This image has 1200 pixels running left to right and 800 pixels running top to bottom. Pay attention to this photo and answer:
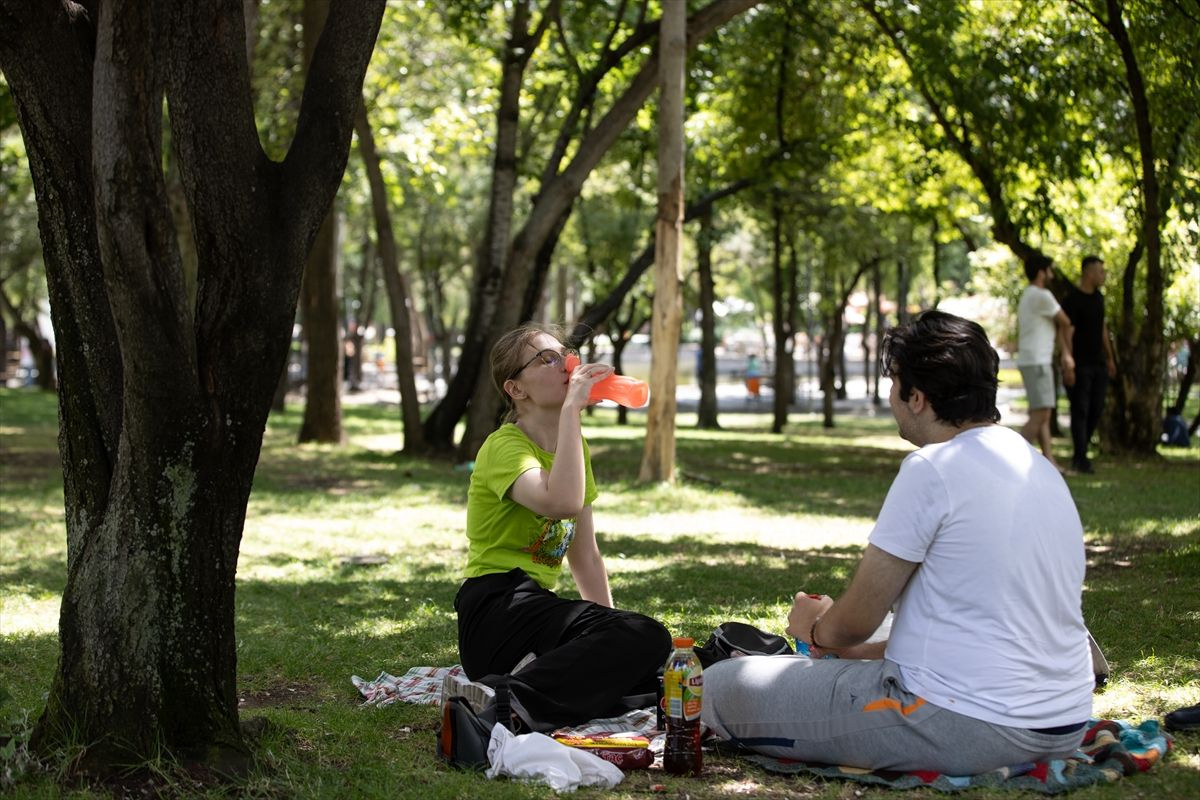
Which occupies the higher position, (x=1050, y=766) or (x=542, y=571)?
(x=542, y=571)

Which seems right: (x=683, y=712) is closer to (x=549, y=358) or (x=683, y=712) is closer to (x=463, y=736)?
(x=463, y=736)

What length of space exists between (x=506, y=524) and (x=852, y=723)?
1490 mm

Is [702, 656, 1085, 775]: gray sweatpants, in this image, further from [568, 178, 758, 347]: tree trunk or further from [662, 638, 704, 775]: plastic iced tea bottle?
[568, 178, 758, 347]: tree trunk

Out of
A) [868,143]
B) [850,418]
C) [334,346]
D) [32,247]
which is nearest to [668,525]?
[334,346]

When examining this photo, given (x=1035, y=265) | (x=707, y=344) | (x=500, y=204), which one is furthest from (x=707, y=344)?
(x=1035, y=265)

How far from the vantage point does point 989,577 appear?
3.67 m

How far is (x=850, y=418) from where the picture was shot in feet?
104

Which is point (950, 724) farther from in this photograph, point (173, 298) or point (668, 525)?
point (668, 525)

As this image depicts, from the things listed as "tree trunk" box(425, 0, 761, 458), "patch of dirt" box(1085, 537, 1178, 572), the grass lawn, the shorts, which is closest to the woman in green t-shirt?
the grass lawn

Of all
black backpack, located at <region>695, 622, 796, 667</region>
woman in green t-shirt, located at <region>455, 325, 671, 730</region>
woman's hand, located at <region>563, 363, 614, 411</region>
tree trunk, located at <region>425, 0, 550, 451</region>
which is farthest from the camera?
tree trunk, located at <region>425, 0, 550, 451</region>

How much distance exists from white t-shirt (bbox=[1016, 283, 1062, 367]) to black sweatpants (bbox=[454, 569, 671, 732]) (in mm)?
8974

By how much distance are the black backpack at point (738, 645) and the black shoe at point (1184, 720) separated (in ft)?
4.21

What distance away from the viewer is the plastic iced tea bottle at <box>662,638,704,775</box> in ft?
13.1

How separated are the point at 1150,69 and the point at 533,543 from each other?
983cm
